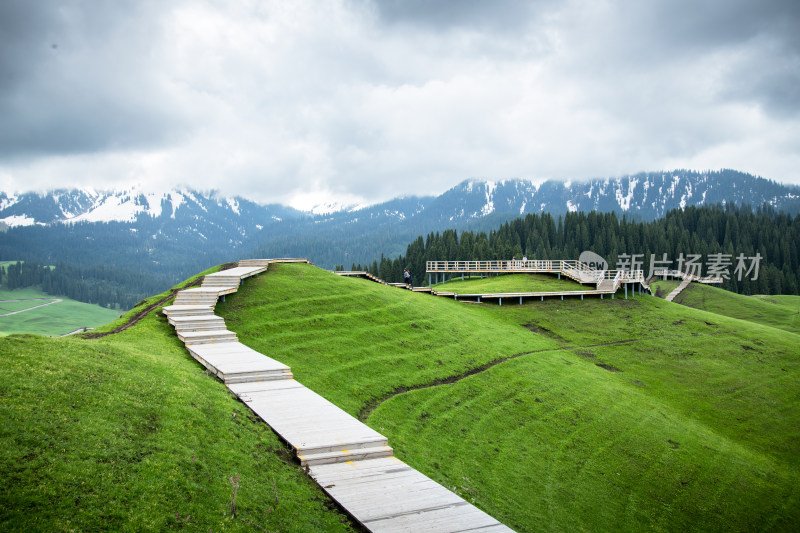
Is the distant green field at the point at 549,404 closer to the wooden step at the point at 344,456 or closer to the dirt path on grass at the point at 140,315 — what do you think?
the wooden step at the point at 344,456

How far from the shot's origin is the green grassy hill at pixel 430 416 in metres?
10.4

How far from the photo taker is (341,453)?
14.1 meters

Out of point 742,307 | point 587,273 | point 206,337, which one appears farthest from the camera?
point 742,307

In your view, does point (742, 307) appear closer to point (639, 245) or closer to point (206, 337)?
point (206, 337)

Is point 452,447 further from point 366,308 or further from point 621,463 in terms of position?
point 366,308

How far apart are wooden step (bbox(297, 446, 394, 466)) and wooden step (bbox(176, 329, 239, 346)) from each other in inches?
483

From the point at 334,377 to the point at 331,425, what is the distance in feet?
23.2

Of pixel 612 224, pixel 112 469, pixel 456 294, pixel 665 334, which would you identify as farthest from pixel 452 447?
pixel 612 224

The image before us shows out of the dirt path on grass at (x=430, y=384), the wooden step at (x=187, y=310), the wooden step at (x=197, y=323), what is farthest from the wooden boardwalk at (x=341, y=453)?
the wooden step at (x=187, y=310)

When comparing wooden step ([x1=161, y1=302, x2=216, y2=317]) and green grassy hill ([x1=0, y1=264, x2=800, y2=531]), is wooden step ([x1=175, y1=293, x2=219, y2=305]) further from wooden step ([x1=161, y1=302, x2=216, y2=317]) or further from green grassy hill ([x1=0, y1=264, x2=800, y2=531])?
wooden step ([x1=161, y1=302, x2=216, y2=317])

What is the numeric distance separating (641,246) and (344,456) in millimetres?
177026

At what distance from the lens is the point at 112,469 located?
33.6ft

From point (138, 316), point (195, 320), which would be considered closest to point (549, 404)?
point (195, 320)

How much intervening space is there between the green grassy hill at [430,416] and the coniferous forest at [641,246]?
9155 cm
